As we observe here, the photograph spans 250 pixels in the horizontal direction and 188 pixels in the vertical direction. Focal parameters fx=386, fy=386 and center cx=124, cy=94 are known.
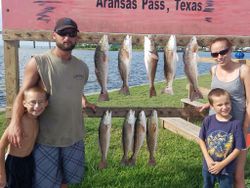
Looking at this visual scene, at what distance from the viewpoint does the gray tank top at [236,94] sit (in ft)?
11.1

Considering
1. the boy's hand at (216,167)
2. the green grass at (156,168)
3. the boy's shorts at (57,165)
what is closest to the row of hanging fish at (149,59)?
the boy's shorts at (57,165)

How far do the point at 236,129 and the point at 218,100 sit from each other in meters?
0.31

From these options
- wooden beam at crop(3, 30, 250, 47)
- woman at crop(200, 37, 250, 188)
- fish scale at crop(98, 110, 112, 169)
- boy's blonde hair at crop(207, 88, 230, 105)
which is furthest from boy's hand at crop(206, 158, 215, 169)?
wooden beam at crop(3, 30, 250, 47)

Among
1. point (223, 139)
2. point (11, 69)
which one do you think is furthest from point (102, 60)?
point (223, 139)

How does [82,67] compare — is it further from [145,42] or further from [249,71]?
[249,71]

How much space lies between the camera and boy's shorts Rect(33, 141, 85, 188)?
3.26 metres

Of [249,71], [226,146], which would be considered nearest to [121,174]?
[226,146]

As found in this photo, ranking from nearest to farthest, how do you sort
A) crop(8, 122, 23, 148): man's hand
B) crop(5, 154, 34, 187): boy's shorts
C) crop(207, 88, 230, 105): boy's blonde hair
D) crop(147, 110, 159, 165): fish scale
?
1. crop(8, 122, 23, 148): man's hand
2. crop(5, 154, 34, 187): boy's shorts
3. crop(207, 88, 230, 105): boy's blonde hair
4. crop(147, 110, 159, 165): fish scale

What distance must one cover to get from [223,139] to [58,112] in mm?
1462

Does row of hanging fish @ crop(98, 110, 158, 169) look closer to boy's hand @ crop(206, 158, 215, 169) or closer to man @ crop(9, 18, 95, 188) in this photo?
man @ crop(9, 18, 95, 188)

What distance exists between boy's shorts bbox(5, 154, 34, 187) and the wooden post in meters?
0.88

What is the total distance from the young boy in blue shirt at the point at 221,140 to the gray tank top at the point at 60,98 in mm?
1178

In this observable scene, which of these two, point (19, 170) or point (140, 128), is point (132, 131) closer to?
point (140, 128)

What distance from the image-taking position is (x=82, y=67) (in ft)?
11.0
